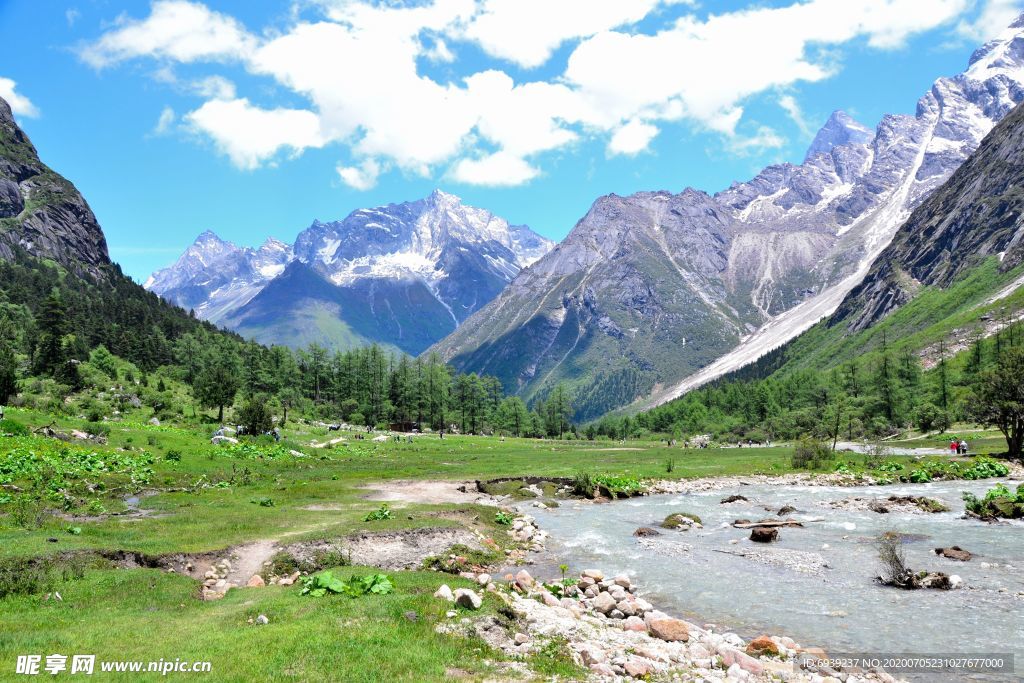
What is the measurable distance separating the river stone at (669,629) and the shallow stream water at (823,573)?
2539mm

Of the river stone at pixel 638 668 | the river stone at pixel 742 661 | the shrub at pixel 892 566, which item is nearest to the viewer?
the river stone at pixel 638 668

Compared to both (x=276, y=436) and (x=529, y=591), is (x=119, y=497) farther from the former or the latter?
(x=276, y=436)

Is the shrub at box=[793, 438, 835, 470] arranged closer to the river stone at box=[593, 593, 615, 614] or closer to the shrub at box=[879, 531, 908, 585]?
the shrub at box=[879, 531, 908, 585]

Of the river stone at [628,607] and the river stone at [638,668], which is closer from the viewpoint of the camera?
the river stone at [638,668]

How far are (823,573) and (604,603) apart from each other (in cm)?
1343

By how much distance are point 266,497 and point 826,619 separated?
3851 cm

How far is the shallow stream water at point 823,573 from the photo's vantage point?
20.1 m

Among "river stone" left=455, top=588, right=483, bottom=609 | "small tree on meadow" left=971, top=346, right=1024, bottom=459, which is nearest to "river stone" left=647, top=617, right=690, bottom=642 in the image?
"river stone" left=455, top=588, right=483, bottom=609

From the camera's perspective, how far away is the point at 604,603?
2250cm

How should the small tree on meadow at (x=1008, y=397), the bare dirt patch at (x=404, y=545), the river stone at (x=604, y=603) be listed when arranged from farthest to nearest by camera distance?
the small tree on meadow at (x=1008, y=397), the bare dirt patch at (x=404, y=545), the river stone at (x=604, y=603)

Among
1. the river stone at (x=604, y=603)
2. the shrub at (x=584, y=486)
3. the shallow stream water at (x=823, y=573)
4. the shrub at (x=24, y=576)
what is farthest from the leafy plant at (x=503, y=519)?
the shrub at (x=24, y=576)

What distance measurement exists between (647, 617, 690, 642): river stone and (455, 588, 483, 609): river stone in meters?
6.36

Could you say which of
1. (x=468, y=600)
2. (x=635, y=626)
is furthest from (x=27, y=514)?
(x=635, y=626)

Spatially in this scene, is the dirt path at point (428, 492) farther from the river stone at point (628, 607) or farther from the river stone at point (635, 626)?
the river stone at point (635, 626)
